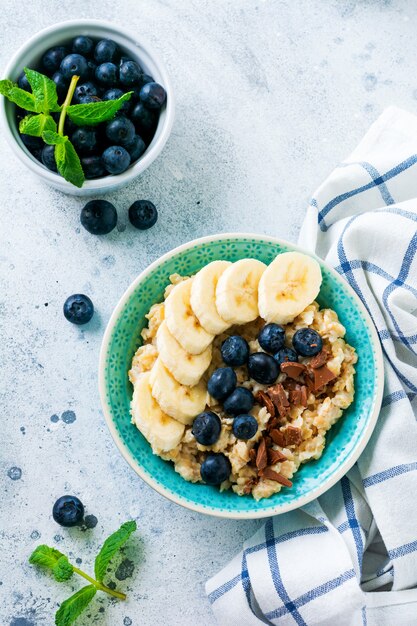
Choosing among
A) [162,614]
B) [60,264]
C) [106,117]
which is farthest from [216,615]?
[106,117]

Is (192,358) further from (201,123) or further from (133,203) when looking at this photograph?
(201,123)

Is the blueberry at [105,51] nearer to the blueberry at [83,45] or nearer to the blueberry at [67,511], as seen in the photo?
the blueberry at [83,45]

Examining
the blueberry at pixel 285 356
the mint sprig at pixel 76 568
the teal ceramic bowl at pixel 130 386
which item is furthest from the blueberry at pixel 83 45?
the mint sprig at pixel 76 568

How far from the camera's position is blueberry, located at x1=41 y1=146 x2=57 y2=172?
2.22 m

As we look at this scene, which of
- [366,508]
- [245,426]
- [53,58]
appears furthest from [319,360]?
[53,58]

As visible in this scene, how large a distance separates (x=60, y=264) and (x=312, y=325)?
810 millimetres

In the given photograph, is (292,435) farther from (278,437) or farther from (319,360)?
(319,360)

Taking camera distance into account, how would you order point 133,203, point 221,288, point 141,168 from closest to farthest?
point 221,288 < point 141,168 < point 133,203

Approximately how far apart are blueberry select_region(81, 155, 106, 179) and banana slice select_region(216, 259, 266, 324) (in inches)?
19.0

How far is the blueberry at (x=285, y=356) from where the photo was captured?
6.83 feet

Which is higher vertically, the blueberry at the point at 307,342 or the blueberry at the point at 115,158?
the blueberry at the point at 115,158

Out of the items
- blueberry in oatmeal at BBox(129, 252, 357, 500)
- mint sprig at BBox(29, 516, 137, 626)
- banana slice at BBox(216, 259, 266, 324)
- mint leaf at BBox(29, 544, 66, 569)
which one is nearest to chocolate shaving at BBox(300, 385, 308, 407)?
blueberry in oatmeal at BBox(129, 252, 357, 500)

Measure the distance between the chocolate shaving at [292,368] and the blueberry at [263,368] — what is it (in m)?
0.02

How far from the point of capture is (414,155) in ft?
7.66
